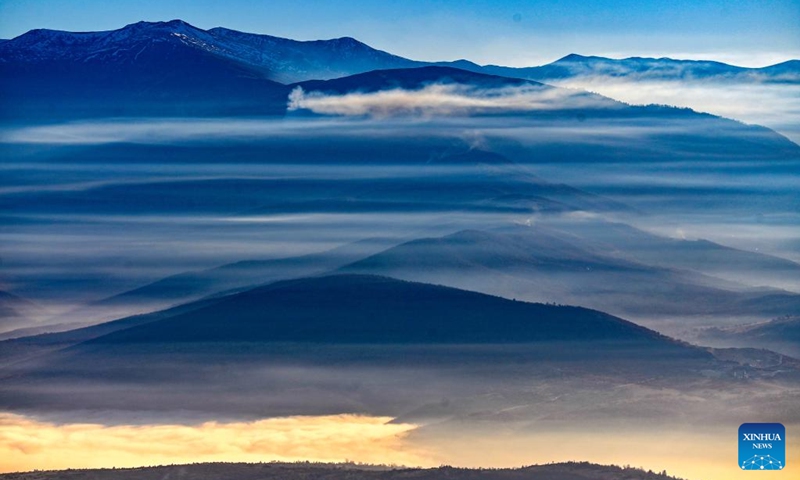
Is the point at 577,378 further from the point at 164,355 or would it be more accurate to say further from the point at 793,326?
the point at 164,355

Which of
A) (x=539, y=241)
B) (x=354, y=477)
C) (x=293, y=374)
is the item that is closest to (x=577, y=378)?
(x=293, y=374)

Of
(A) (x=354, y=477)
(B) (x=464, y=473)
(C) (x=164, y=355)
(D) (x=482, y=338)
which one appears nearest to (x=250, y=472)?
(A) (x=354, y=477)

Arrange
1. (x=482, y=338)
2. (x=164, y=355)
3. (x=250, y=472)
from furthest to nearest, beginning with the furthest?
(x=482, y=338)
(x=164, y=355)
(x=250, y=472)

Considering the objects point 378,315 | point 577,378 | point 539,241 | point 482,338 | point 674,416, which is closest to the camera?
point 674,416

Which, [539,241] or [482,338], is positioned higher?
[539,241]

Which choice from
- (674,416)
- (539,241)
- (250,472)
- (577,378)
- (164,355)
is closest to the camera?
(250,472)

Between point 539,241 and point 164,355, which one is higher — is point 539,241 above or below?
above

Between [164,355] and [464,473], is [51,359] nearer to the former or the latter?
[164,355]

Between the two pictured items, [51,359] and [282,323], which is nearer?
[51,359]

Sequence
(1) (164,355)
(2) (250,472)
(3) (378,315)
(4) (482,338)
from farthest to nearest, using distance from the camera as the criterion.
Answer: (3) (378,315) → (4) (482,338) → (1) (164,355) → (2) (250,472)
